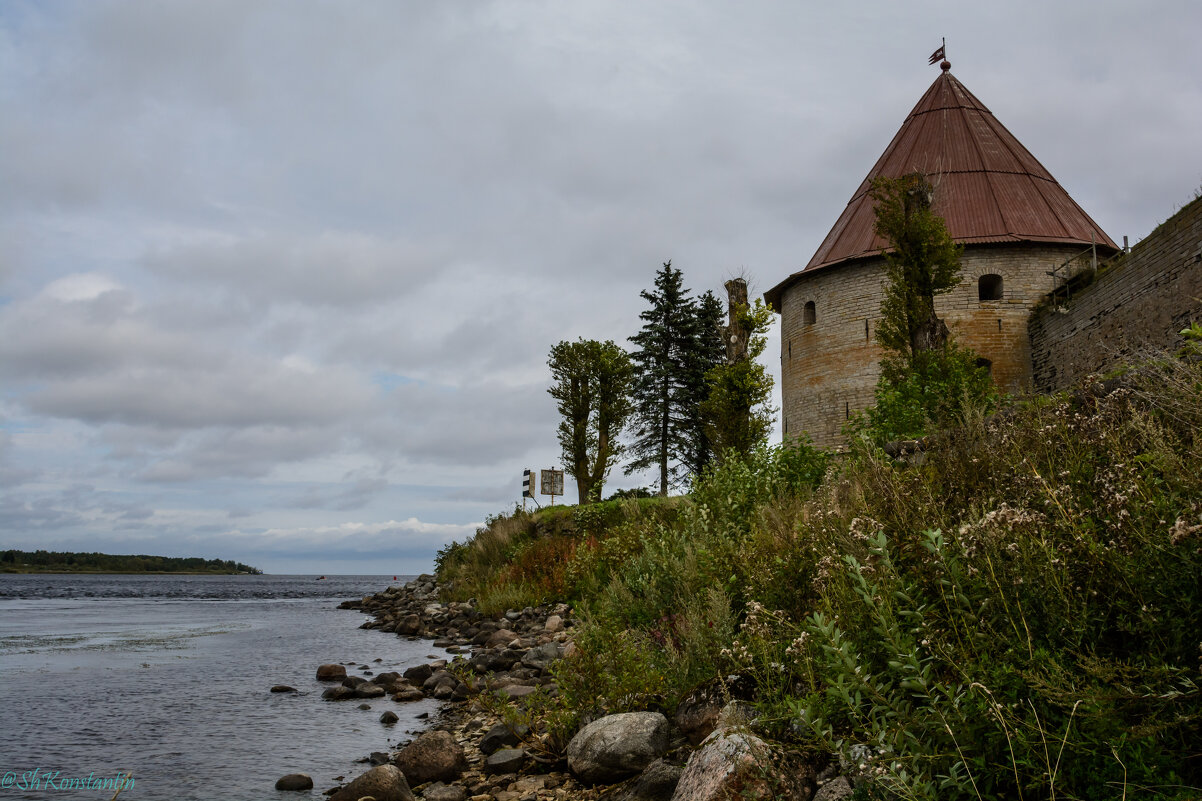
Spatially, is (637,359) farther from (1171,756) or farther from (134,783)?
(1171,756)

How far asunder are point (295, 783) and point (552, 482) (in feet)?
72.0

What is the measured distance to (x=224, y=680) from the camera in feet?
34.9

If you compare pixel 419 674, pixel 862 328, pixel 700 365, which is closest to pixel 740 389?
pixel 862 328

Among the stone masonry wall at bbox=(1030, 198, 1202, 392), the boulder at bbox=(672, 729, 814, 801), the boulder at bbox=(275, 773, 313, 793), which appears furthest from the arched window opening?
the boulder at bbox=(275, 773, 313, 793)

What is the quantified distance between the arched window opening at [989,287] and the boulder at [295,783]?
2085 cm

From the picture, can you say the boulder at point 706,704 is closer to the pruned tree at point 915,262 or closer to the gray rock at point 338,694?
the gray rock at point 338,694

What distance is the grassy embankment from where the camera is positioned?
2512 millimetres

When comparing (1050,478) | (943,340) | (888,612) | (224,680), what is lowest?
(224,680)

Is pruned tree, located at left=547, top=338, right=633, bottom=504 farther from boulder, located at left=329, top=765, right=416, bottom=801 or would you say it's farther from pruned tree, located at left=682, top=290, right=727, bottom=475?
boulder, located at left=329, top=765, right=416, bottom=801

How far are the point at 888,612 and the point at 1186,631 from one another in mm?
972

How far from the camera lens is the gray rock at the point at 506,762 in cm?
534

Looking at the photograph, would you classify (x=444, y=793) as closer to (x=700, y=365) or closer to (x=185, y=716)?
(x=185, y=716)

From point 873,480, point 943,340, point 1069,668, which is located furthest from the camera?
point 943,340

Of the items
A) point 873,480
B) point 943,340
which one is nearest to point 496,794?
point 873,480
